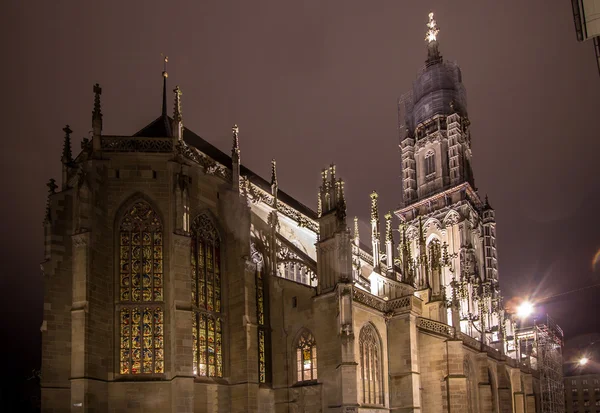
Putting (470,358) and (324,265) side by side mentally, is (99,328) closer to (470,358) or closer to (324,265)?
(324,265)

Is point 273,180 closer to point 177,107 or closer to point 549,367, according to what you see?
point 177,107

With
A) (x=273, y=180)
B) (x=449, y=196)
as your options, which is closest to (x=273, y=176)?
(x=273, y=180)

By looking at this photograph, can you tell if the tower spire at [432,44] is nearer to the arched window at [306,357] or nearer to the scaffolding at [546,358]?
the scaffolding at [546,358]

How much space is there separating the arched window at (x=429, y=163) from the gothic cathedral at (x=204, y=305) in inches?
1375

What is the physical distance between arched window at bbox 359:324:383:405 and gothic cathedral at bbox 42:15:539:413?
0.08 meters

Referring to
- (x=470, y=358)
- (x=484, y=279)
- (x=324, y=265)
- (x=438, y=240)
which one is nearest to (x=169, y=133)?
(x=324, y=265)

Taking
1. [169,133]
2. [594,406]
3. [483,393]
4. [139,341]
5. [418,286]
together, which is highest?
[169,133]

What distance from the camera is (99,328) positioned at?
24.9 m

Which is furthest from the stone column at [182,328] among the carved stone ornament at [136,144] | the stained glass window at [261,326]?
the stained glass window at [261,326]

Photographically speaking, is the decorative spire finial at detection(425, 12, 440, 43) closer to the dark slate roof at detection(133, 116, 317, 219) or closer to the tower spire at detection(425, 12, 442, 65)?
the tower spire at detection(425, 12, 442, 65)

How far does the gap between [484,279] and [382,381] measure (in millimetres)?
40412

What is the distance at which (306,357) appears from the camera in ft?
93.9

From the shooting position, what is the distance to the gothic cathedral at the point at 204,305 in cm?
2495

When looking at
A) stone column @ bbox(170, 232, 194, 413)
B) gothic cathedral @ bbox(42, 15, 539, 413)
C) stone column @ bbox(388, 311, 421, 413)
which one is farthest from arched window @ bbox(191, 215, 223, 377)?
stone column @ bbox(388, 311, 421, 413)
